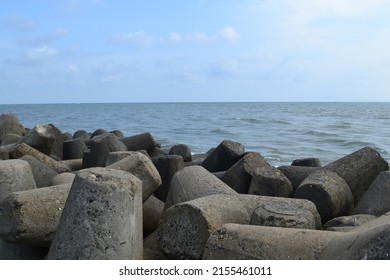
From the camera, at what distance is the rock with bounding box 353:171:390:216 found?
17.5 ft

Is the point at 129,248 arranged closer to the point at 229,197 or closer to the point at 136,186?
the point at 136,186

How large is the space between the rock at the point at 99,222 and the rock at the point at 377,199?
9.19 ft

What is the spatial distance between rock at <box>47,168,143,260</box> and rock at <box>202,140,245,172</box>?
423cm

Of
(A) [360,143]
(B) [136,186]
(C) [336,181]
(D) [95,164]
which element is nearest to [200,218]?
(B) [136,186]

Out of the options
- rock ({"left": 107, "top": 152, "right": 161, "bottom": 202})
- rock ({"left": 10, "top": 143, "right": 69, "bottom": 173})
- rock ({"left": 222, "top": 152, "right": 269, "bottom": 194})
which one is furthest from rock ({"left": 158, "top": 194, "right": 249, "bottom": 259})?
rock ({"left": 10, "top": 143, "right": 69, "bottom": 173})

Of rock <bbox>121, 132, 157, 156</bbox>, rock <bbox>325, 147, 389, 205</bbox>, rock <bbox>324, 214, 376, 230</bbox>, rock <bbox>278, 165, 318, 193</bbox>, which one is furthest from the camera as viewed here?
rock <bbox>121, 132, 157, 156</bbox>

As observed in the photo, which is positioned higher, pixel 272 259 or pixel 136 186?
pixel 136 186

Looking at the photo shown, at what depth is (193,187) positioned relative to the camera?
4.91 meters

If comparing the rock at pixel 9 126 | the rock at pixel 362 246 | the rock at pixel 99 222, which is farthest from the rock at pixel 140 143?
the rock at pixel 362 246

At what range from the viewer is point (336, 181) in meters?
5.70

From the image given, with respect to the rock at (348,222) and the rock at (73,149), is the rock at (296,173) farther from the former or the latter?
the rock at (73,149)

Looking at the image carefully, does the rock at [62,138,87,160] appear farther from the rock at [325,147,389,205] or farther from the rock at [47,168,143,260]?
the rock at [47,168,143,260]

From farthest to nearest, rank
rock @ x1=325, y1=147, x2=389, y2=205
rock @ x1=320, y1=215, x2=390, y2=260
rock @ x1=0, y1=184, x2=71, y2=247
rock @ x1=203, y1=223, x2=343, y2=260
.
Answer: rock @ x1=325, y1=147, x2=389, y2=205 → rock @ x1=0, y1=184, x2=71, y2=247 → rock @ x1=203, y1=223, x2=343, y2=260 → rock @ x1=320, y1=215, x2=390, y2=260

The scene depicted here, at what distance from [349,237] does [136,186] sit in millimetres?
1419
